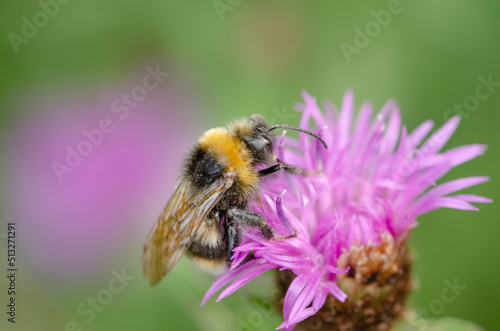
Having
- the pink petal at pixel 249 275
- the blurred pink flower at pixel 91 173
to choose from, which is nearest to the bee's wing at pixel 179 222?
the pink petal at pixel 249 275

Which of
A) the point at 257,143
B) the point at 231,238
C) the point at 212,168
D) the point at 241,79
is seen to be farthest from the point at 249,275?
the point at 241,79

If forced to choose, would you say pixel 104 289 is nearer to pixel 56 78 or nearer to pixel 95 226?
→ pixel 95 226

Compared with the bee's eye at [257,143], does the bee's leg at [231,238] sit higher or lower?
lower

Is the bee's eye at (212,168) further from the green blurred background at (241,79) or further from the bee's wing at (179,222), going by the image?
the green blurred background at (241,79)

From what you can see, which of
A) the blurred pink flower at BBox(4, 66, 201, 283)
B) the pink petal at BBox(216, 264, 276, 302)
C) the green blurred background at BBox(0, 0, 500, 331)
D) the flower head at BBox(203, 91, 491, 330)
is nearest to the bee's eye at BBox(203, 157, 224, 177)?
the flower head at BBox(203, 91, 491, 330)

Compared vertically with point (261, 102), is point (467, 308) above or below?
below

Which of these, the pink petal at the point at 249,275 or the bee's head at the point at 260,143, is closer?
the pink petal at the point at 249,275

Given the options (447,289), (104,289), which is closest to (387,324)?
(447,289)
